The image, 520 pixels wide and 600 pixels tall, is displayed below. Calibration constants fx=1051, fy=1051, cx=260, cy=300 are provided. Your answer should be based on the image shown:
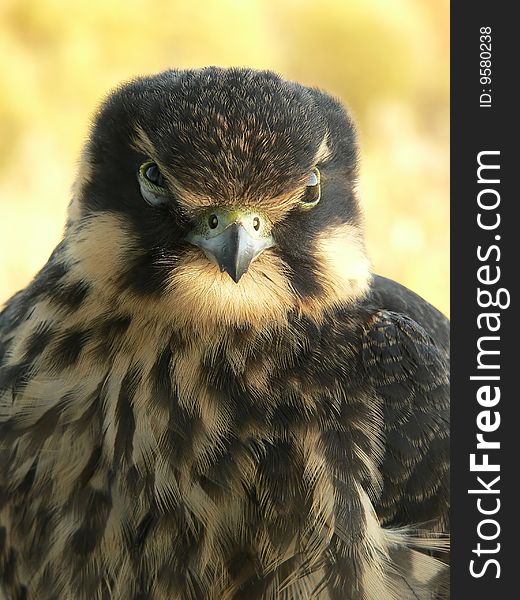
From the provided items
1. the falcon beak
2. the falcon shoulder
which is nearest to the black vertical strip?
the falcon shoulder

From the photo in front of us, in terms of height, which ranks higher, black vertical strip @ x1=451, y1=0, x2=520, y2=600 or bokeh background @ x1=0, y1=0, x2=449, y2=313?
bokeh background @ x1=0, y1=0, x2=449, y2=313

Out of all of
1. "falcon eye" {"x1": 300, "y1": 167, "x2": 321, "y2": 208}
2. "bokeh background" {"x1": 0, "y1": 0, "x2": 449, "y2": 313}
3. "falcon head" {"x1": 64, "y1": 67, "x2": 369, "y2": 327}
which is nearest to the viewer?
"falcon head" {"x1": 64, "y1": 67, "x2": 369, "y2": 327}

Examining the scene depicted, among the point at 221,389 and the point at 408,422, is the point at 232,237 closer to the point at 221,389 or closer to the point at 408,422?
the point at 221,389

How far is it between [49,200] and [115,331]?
4.87 metres

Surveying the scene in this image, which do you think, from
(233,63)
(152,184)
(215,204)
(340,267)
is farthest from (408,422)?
(233,63)

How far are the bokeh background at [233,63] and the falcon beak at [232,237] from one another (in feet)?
15.5

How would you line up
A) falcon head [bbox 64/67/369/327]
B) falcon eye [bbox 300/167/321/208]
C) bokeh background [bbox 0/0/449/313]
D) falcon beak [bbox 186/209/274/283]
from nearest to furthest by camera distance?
1. falcon beak [bbox 186/209/274/283]
2. falcon head [bbox 64/67/369/327]
3. falcon eye [bbox 300/167/321/208]
4. bokeh background [bbox 0/0/449/313]

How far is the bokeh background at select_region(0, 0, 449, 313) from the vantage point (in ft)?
25.1

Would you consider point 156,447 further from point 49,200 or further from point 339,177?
point 49,200

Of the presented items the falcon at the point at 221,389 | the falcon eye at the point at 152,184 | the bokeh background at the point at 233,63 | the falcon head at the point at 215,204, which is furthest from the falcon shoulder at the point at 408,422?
the bokeh background at the point at 233,63

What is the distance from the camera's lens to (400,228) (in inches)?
266

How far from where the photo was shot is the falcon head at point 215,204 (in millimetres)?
2375

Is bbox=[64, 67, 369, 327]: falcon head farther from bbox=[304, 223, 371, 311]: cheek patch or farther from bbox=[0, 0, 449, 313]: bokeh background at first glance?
bbox=[0, 0, 449, 313]: bokeh background

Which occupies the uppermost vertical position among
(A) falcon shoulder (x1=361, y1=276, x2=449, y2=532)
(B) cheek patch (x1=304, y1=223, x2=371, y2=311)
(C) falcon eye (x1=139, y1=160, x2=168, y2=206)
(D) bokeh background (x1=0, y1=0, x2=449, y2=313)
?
(D) bokeh background (x1=0, y1=0, x2=449, y2=313)
